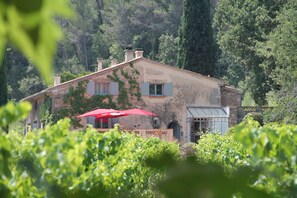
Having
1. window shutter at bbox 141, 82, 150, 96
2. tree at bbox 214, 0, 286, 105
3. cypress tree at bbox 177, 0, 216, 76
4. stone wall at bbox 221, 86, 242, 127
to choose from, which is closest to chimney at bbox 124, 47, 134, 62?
window shutter at bbox 141, 82, 150, 96

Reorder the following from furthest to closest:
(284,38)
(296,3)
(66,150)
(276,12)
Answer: (276,12) → (296,3) → (284,38) → (66,150)

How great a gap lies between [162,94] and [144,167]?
102 ft

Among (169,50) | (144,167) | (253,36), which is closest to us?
(144,167)

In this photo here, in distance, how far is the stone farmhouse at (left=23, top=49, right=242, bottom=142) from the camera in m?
31.8

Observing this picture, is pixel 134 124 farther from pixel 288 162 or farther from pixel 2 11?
pixel 2 11

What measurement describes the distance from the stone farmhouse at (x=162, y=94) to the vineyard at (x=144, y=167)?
23509 millimetres

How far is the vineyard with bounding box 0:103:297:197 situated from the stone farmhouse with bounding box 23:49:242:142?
23509mm

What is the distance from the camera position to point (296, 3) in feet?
107

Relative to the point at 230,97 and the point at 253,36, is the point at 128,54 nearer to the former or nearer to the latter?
the point at 230,97

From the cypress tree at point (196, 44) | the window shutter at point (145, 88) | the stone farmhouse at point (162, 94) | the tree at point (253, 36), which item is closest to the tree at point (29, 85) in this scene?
the cypress tree at point (196, 44)

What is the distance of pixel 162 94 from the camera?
32.3 meters

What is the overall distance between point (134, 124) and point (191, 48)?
26.3ft

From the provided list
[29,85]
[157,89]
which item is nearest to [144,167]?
[157,89]

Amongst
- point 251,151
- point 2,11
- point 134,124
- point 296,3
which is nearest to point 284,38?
point 296,3
